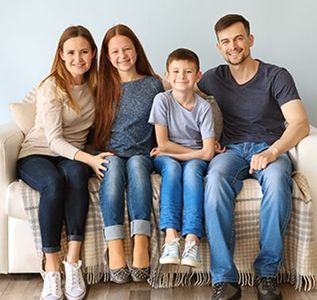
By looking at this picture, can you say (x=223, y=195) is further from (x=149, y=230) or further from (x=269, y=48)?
(x=269, y=48)

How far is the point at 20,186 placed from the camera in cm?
204

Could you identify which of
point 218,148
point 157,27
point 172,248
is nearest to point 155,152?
point 218,148

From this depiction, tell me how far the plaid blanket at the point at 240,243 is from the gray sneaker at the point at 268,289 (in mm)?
136

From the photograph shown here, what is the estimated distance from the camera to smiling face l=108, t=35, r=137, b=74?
2225 millimetres

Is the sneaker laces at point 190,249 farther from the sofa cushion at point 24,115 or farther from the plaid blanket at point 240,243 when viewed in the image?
the sofa cushion at point 24,115

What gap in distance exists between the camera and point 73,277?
1946 mm

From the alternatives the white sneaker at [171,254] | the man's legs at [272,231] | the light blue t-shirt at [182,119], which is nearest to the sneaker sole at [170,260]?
the white sneaker at [171,254]

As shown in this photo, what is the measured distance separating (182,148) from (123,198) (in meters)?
0.36

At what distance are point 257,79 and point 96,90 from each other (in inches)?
27.9

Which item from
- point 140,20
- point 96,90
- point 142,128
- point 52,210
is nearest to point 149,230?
point 52,210

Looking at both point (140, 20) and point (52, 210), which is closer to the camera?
point (52, 210)

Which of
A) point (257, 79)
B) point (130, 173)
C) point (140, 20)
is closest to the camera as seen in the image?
point (130, 173)

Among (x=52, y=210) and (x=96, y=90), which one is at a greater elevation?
(x=96, y=90)

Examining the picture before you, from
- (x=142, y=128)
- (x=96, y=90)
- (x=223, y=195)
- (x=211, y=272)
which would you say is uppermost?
(x=96, y=90)
